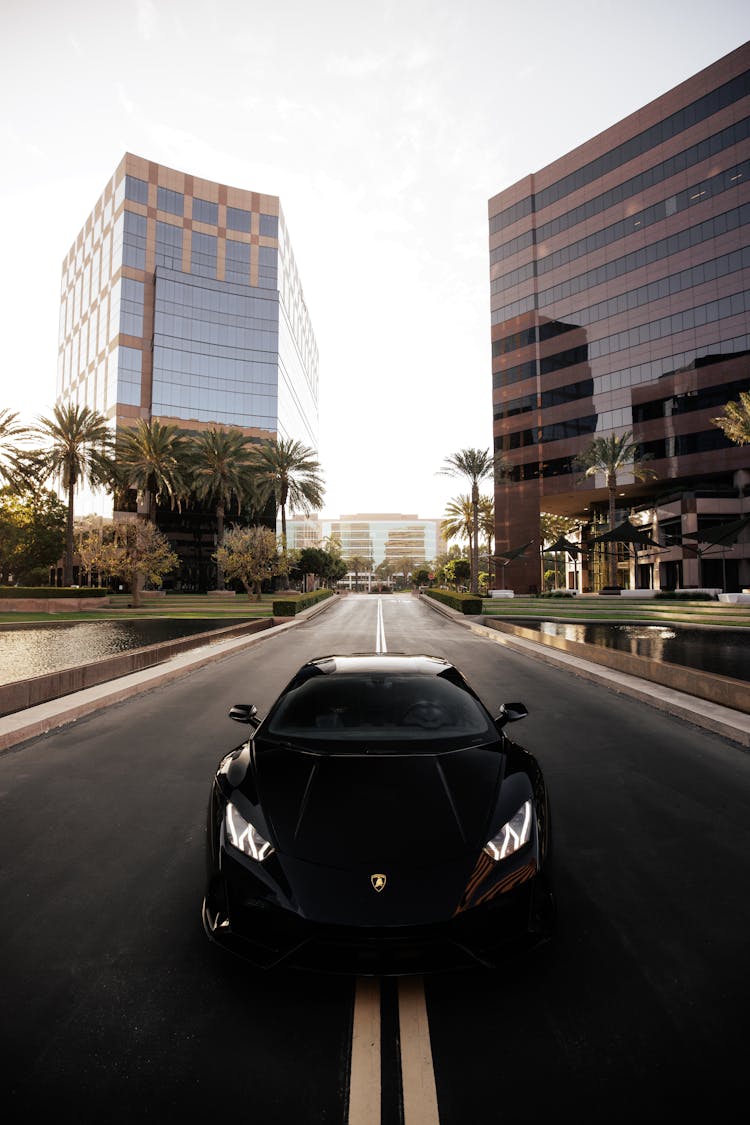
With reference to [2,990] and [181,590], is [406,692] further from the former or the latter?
[181,590]

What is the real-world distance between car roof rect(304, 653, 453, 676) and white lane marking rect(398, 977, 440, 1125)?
6.79 ft

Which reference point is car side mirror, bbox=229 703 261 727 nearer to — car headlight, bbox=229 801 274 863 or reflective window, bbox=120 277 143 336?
car headlight, bbox=229 801 274 863

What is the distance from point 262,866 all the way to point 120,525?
128 feet

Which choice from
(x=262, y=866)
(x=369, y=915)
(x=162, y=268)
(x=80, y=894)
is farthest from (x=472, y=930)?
(x=162, y=268)

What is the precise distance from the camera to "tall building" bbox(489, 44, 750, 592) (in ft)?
160

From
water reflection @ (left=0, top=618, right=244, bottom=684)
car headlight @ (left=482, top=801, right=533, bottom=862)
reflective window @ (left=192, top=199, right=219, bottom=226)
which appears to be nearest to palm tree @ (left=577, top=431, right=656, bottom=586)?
water reflection @ (left=0, top=618, right=244, bottom=684)

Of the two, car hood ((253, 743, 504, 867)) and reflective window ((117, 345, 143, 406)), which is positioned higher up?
reflective window ((117, 345, 143, 406))

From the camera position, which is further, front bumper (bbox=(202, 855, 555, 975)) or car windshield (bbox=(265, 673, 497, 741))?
car windshield (bbox=(265, 673, 497, 741))

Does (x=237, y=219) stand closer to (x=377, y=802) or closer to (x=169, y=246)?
(x=169, y=246)

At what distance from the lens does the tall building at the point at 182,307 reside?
6425 cm

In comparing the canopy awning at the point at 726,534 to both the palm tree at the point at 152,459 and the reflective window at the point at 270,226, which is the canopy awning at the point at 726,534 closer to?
the palm tree at the point at 152,459

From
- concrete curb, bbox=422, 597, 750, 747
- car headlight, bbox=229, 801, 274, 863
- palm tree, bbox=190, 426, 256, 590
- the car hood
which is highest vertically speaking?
palm tree, bbox=190, 426, 256, 590

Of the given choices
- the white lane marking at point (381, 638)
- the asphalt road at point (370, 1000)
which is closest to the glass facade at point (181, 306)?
the white lane marking at point (381, 638)

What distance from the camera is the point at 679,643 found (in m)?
18.3
